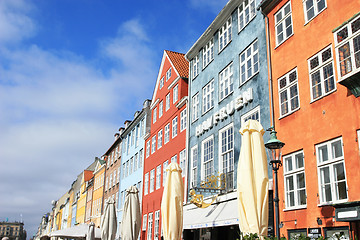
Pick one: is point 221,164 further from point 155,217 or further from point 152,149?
point 152,149

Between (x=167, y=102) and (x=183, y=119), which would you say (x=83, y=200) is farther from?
(x=183, y=119)

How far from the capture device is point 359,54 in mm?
10281

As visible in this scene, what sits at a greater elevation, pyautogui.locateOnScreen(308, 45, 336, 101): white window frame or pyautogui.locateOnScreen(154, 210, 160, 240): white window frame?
pyautogui.locateOnScreen(308, 45, 336, 101): white window frame

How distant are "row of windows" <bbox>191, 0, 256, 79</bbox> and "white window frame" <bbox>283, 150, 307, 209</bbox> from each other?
6951 millimetres

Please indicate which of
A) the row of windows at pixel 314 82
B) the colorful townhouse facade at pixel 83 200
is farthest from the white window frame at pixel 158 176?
the colorful townhouse facade at pixel 83 200

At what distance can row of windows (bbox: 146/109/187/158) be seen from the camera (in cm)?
2464

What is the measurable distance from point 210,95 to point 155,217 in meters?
10.9

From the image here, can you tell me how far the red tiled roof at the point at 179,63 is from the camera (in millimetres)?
27094

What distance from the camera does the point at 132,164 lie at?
3628 cm

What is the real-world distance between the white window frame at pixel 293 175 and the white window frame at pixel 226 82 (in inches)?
225

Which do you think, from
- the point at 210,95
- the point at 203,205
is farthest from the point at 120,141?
the point at 203,205

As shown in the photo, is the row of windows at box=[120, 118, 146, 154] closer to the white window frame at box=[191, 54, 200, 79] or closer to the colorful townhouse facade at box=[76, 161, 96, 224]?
the white window frame at box=[191, 54, 200, 79]

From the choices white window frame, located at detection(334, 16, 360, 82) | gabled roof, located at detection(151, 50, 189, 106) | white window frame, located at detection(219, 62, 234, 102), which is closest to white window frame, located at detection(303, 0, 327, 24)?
white window frame, located at detection(334, 16, 360, 82)

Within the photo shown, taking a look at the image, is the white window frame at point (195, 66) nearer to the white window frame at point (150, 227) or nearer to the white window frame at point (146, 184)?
the white window frame at point (146, 184)
